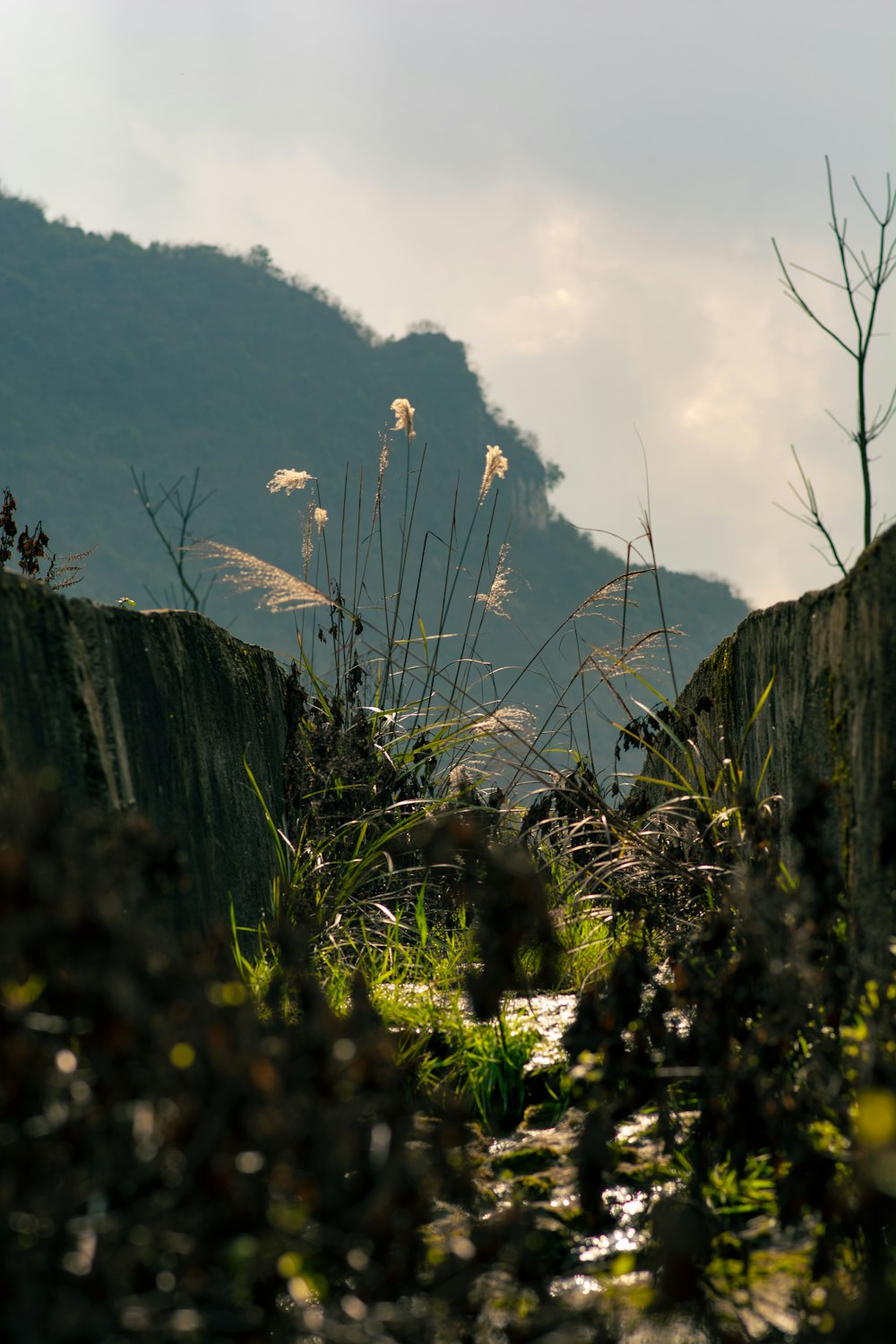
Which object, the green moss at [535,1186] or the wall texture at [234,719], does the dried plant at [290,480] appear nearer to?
the wall texture at [234,719]

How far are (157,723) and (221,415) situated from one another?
80614 millimetres

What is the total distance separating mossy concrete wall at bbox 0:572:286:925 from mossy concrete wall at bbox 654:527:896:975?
1.20 metres

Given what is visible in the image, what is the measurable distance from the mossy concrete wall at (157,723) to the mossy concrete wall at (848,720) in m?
1.20

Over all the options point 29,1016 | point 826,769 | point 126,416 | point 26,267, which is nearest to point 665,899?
point 826,769

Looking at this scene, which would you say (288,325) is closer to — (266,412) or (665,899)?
(266,412)

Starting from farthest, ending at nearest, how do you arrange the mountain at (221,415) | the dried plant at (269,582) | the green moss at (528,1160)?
the mountain at (221,415)
the dried plant at (269,582)
the green moss at (528,1160)

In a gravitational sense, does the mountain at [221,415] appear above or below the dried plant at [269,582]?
above

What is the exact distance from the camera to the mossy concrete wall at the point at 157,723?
1.83 metres

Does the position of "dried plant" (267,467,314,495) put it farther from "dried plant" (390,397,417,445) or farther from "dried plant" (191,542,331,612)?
"dried plant" (191,542,331,612)

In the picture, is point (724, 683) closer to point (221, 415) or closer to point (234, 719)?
point (234, 719)

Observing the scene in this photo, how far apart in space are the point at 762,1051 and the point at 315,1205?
2.84 feet

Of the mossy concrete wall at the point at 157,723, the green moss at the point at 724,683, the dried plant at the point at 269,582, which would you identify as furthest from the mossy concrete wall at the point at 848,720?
the dried plant at the point at 269,582

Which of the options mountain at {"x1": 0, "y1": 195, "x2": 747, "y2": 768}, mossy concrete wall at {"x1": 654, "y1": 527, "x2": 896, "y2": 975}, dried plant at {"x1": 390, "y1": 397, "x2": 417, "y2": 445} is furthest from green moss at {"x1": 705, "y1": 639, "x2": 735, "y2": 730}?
mountain at {"x1": 0, "y1": 195, "x2": 747, "y2": 768}

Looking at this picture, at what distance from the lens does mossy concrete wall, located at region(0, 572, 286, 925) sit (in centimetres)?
183
